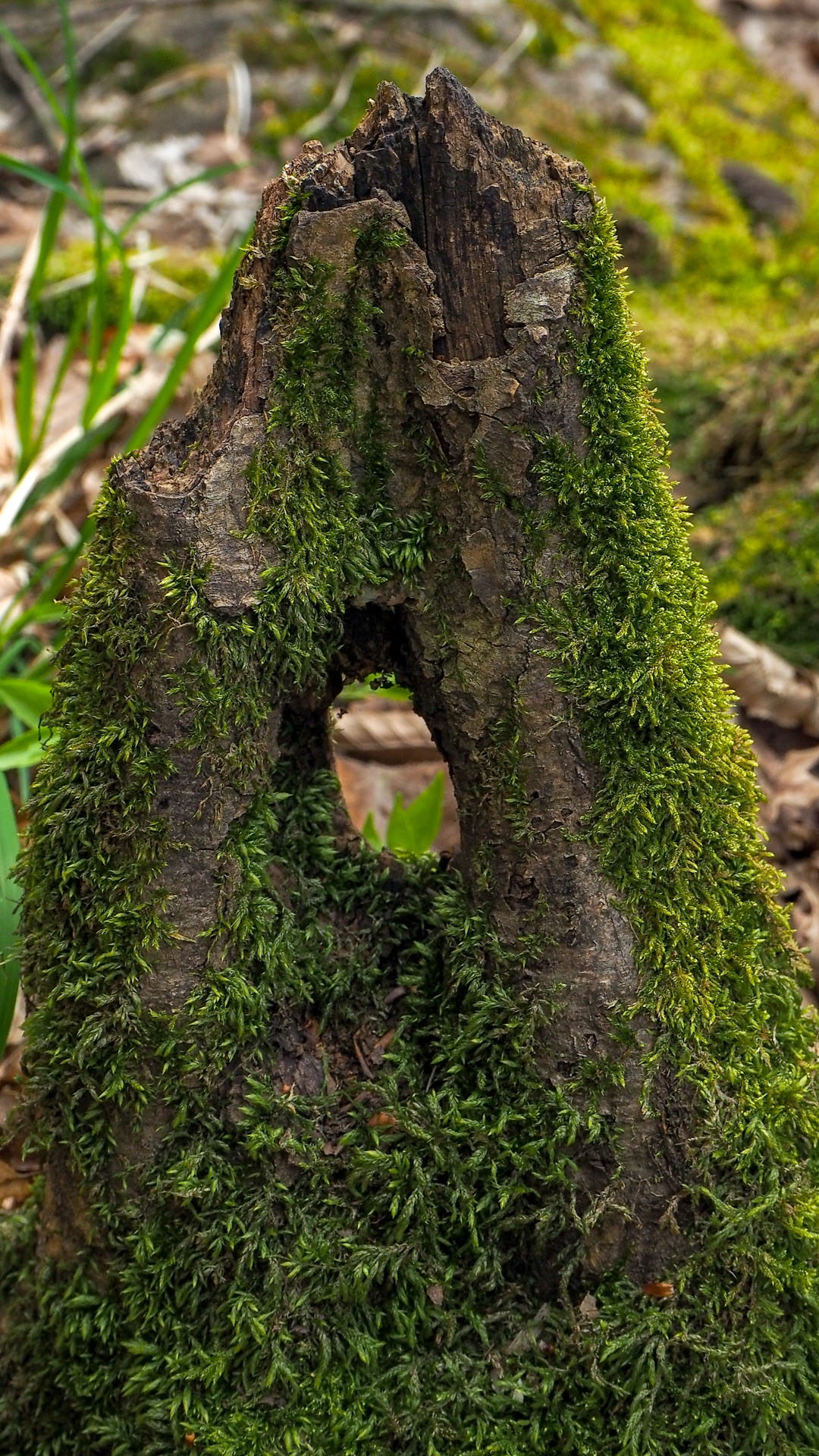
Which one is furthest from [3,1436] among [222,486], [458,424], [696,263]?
[696,263]

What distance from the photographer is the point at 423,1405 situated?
5.25 ft

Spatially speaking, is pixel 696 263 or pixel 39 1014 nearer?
pixel 39 1014

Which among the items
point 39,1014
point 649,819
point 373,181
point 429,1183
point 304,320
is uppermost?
point 373,181

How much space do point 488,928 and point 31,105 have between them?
5.95m

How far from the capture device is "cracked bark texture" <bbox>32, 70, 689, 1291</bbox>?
1515 mm

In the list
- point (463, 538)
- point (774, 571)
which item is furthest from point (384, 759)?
point (463, 538)

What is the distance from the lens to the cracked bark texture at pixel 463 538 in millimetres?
1515

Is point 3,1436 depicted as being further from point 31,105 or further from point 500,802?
point 31,105

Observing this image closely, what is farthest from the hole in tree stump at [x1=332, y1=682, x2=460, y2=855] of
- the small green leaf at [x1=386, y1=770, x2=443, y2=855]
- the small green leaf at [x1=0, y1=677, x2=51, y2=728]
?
the small green leaf at [x1=0, y1=677, x2=51, y2=728]

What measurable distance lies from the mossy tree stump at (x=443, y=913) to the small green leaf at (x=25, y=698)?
883mm

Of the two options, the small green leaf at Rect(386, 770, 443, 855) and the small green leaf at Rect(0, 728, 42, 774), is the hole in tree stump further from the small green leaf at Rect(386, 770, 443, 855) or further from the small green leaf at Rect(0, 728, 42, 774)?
the small green leaf at Rect(0, 728, 42, 774)

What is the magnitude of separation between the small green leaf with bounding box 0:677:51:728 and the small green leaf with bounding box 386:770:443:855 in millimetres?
867

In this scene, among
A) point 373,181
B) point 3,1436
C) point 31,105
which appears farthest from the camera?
point 31,105

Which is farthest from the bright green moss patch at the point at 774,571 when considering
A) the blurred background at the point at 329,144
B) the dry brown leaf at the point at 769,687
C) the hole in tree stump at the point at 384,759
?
the hole in tree stump at the point at 384,759
